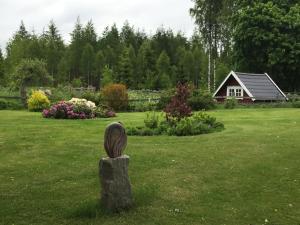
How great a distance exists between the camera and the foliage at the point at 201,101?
3031 centimetres

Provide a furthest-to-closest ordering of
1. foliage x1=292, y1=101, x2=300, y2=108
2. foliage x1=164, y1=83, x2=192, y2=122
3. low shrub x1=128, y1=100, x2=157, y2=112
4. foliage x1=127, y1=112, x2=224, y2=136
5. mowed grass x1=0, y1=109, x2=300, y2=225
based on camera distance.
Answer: foliage x1=292, y1=101, x2=300, y2=108 < low shrub x1=128, y1=100, x2=157, y2=112 < foliage x1=164, y1=83, x2=192, y2=122 < foliage x1=127, y1=112, x2=224, y2=136 < mowed grass x1=0, y1=109, x2=300, y2=225

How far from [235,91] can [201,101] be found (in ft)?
25.8

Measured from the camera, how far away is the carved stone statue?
6.91m

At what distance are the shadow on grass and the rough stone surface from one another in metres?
0.10

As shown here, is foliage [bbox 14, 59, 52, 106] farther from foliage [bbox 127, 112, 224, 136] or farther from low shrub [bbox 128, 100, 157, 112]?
foliage [bbox 127, 112, 224, 136]

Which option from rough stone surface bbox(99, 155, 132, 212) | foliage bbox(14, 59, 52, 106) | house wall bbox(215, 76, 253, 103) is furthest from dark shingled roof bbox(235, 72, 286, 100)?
rough stone surface bbox(99, 155, 132, 212)

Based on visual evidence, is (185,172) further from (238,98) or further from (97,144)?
(238,98)

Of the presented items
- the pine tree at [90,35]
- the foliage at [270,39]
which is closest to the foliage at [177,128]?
the foliage at [270,39]

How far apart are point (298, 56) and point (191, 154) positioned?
105ft

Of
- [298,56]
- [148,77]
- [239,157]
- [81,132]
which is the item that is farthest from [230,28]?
[239,157]

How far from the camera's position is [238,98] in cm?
3606

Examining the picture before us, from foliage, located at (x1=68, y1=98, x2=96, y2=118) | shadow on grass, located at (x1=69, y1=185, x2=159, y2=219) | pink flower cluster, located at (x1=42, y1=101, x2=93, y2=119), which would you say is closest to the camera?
shadow on grass, located at (x1=69, y1=185, x2=159, y2=219)

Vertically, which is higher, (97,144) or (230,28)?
(230,28)

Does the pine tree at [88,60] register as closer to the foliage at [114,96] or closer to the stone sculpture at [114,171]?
the foliage at [114,96]
